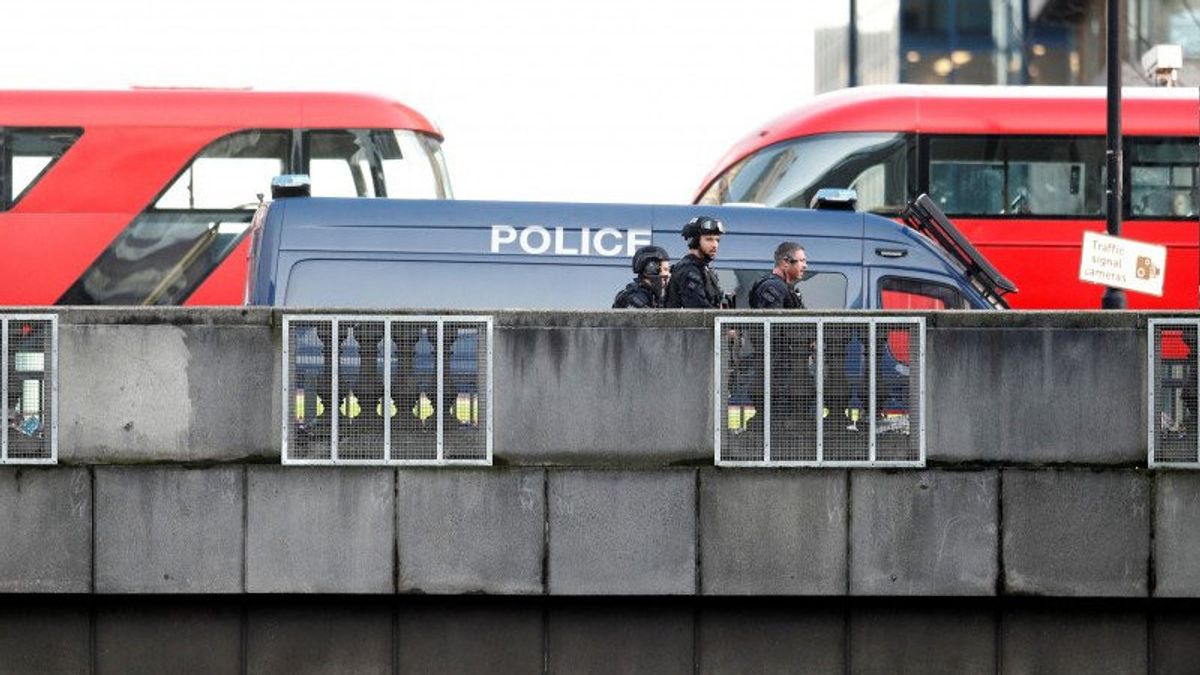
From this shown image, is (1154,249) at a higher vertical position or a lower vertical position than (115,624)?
higher

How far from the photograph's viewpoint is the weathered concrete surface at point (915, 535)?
1147 centimetres

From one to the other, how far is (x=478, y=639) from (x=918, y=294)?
17.7 ft

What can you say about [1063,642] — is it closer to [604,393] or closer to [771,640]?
[771,640]

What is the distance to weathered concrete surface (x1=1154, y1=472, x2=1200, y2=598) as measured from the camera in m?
11.5

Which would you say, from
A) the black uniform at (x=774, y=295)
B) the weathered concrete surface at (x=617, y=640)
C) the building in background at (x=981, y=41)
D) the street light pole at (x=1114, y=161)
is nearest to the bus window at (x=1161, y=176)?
the street light pole at (x=1114, y=161)

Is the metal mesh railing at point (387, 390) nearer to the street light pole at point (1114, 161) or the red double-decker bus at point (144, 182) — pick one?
the street light pole at point (1114, 161)

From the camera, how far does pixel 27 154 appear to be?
21.6 m

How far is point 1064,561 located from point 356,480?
150 inches

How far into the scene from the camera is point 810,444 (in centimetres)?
1161

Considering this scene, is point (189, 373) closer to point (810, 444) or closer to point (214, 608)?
point (214, 608)

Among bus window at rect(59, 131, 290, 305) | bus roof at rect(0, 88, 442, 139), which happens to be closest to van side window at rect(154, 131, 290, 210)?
bus window at rect(59, 131, 290, 305)

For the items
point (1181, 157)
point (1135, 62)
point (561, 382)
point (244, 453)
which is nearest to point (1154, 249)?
point (1181, 157)

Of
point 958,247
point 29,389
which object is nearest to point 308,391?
point 29,389

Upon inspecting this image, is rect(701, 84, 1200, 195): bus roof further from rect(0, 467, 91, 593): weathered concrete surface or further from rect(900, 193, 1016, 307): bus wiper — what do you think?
rect(0, 467, 91, 593): weathered concrete surface
